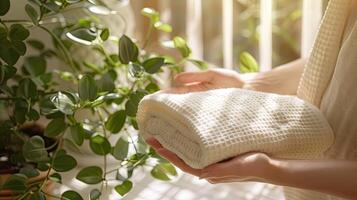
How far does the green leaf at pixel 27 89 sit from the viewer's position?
95 centimetres

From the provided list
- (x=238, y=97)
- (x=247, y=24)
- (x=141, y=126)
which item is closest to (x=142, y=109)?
(x=141, y=126)

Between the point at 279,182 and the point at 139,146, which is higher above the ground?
the point at 279,182

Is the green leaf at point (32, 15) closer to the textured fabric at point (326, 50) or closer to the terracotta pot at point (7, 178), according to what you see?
the terracotta pot at point (7, 178)

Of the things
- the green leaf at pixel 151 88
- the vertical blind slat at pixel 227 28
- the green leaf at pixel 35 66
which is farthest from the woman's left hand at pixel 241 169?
the vertical blind slat at pixel 227 28

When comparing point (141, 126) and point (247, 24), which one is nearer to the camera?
point (141, 126)

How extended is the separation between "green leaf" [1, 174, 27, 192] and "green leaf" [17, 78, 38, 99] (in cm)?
15

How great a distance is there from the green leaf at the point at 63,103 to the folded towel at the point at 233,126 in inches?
5.0

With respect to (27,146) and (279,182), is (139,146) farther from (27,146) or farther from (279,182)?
(279,182)

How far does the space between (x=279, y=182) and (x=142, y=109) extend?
0.26m

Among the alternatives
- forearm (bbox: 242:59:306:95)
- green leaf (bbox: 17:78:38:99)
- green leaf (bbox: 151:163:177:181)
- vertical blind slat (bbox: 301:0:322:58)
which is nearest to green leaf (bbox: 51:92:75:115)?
green leaf (bbox: 17:78:38:99)

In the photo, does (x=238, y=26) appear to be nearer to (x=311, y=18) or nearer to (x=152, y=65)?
(x=311, y=18)

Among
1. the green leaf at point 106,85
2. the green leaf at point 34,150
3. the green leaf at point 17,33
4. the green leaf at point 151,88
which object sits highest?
the green leaf at point 17,33

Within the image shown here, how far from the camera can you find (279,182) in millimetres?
677

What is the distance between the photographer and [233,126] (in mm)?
716
